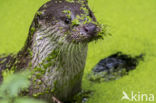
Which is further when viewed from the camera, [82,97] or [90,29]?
[82,97]

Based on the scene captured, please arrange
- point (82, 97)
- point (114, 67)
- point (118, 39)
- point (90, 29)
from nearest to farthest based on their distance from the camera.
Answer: point (90, 29) → point (82, 97) → point (114, 67) → point (118, 39)

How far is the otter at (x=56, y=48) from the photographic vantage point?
2223 mm

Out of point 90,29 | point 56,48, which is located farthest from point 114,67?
point 90,29

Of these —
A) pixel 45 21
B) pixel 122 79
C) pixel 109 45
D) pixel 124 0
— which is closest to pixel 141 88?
pixel 122 79

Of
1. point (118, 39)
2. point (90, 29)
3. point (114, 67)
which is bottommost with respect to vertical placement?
point (114, 67)

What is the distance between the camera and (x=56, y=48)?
232 centimetres

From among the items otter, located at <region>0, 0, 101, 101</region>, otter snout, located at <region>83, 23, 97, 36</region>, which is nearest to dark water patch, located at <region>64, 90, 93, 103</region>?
otter, located at <region>0, 0, 101, 101</region>

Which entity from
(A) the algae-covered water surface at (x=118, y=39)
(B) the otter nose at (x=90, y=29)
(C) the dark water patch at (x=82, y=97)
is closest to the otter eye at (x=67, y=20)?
(B) the otter nose at (x=90, y=29)

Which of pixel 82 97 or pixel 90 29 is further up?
pixel 90 29

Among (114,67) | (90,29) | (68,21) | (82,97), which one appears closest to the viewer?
(90,29)

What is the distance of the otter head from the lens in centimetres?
210

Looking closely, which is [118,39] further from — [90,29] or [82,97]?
[90,29]

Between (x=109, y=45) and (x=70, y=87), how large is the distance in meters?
1.22

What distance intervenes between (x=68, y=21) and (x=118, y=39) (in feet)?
5.37
